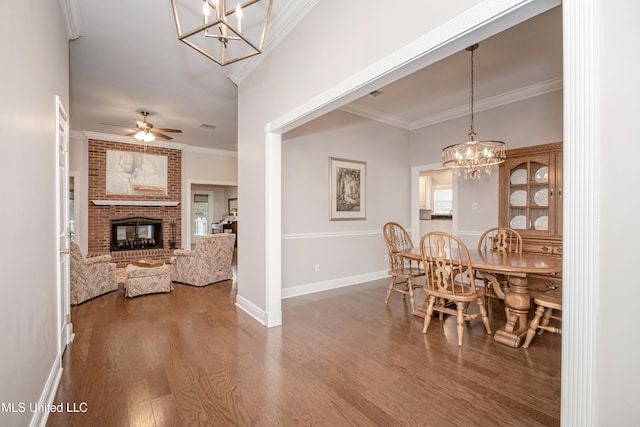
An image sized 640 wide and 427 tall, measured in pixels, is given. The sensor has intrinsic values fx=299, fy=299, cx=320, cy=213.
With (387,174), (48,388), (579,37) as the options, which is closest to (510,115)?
(387,174)

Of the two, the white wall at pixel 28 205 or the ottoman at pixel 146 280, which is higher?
the white wall at pixel 28 205

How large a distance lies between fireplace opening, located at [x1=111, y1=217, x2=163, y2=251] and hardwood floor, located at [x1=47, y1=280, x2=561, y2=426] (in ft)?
13.4

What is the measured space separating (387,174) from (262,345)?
3938mm

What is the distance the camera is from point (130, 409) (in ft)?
6.10

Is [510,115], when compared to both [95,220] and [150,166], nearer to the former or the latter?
[150,166]

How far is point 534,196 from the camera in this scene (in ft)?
13.8

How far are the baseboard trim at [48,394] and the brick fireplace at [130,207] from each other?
17.3ft

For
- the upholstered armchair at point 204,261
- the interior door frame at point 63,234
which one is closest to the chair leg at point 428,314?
the interior door frame at point 63,234

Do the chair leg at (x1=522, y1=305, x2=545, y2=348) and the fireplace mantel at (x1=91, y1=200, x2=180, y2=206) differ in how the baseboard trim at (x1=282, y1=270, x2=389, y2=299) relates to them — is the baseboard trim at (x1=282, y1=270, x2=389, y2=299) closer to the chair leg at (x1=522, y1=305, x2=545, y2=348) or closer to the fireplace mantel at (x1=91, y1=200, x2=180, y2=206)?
the chair leg at (x1=522, y1=305, x2=545, y2=348)

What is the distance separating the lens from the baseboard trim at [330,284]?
4.41 m

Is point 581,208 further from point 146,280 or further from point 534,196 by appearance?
point 146,280

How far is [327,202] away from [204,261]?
7.56 feet

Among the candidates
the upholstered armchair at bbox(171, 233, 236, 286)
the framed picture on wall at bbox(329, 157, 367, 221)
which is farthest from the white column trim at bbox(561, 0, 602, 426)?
the upholstered armchair at bbox(171, 233, 236, 286)

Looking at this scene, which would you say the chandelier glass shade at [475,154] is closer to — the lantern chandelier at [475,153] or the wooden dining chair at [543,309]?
the lantern chandelier at [475,153]
